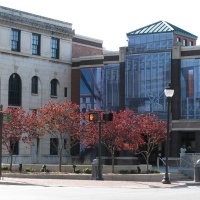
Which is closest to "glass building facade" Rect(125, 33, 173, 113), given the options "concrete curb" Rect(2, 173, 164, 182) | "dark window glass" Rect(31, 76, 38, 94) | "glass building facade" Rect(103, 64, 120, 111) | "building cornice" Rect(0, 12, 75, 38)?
"glass building facade" Rect(103, 64, 120, 111)

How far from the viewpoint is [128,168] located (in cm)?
3994

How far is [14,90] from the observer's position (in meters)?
59.9

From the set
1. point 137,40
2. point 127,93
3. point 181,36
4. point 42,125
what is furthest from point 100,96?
point 42,125

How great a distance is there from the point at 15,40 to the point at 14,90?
510 cm

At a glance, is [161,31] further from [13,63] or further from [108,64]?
[13,63]

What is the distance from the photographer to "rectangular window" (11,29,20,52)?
59656mm

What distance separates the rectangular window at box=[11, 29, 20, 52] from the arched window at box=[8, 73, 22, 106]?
2.70 metres

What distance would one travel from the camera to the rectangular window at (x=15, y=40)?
2349 inches

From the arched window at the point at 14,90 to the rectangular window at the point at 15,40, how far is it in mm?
2699

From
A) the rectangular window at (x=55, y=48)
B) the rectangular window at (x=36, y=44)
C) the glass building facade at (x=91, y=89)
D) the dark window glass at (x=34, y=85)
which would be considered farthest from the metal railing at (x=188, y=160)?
the rectangular window at (x=55, y=48)

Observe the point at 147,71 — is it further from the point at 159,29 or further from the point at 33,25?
the point at 33,25

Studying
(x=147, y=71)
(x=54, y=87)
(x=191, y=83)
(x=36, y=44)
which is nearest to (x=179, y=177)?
(x=191, y=83)

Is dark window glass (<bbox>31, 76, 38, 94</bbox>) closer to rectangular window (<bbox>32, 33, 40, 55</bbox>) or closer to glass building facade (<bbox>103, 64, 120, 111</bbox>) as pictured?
rectangular window (<bbox>32, 33, 40, 55</bbox>)

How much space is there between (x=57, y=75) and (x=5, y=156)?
12622 mm
